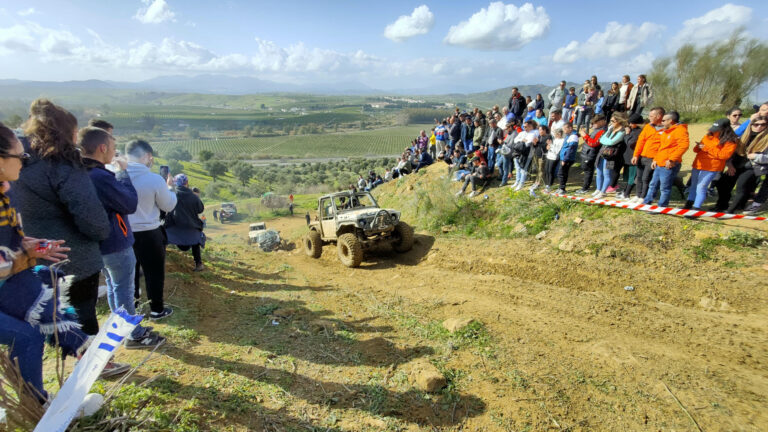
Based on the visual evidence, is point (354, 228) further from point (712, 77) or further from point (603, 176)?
point (712, 77)

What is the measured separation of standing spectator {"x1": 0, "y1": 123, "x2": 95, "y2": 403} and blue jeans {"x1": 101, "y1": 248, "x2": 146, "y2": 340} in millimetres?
944

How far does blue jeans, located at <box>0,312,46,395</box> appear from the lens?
1.85 meters

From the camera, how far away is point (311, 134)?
3839 inches

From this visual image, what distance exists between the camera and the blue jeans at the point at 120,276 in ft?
9.84

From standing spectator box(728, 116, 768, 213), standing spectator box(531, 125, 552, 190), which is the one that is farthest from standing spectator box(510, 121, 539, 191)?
standing spectator box(728, 116, 768, 213)

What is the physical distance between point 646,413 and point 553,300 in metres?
2.22

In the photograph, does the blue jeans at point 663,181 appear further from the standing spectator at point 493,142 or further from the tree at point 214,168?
the tree at point 214,168

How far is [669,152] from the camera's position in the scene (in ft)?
19.0

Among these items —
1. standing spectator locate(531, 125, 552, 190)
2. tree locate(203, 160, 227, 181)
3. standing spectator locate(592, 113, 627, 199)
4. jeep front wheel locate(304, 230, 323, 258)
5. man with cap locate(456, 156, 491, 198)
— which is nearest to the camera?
standing spectator locate(592, 113, 627, 199)

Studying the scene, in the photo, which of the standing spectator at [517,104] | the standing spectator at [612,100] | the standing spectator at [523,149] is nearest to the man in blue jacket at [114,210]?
the standing spectator at [523,149]

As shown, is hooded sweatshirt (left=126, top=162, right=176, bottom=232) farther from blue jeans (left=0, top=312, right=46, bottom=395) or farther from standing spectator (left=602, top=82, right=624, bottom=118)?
standing spectator (left=602, top=82, right=624, bottom=118)

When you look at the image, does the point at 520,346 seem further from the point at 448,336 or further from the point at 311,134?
the point at 311,134

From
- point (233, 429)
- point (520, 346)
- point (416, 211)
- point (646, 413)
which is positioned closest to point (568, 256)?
point (520, 346)

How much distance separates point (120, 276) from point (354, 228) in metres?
4.99
